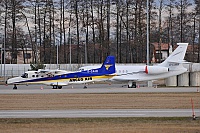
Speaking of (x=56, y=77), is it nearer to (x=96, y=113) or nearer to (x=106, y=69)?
(x=106, y=69)

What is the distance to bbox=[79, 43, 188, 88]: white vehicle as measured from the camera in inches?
2103

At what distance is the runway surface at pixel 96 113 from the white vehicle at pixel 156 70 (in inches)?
1167

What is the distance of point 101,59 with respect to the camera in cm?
8144

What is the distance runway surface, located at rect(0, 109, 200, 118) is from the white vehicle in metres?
29.6

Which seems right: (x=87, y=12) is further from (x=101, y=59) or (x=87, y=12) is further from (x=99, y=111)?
(x=99, y=111)

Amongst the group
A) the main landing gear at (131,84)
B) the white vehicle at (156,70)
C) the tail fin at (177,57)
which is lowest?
the main landing gear at (131,84)

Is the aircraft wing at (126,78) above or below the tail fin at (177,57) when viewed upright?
below

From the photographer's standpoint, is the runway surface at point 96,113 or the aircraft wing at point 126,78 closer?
the runway surface at point 96,113

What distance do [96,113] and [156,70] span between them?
104 ft

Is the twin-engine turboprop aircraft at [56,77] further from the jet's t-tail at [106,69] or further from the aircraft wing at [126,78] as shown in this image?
the aircraft wing at [126,78]

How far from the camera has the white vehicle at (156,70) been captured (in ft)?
175

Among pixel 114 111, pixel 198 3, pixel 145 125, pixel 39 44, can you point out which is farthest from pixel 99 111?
pixel 39 44

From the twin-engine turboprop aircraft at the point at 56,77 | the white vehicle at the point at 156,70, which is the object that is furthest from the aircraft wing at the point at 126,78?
the twin-engine turboprop aircraft at the point at 56,77

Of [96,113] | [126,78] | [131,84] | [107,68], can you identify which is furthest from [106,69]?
[96,113]
